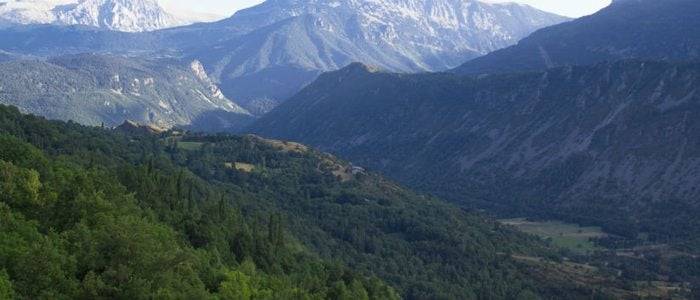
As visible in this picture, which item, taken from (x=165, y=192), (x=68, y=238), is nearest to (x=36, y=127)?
(x=165, y=192)

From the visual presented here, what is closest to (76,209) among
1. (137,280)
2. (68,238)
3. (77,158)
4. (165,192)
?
(68,238)

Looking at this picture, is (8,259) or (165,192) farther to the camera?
(165,192)

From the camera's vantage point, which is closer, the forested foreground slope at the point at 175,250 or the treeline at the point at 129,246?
the treeline at the point at 129,246

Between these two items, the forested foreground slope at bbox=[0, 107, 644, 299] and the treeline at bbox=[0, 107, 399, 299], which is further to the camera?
the forested foreground slope at bbox=[0, 107, 644, 299]

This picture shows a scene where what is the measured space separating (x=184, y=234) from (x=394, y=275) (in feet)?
249

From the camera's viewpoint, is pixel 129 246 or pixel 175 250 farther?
pixel 175 250

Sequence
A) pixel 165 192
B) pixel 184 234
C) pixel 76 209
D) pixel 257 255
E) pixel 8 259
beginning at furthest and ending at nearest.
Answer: pixel 165 192
pixel 257 255
pixel 184 234
pixel 76 209
pixel 8 259

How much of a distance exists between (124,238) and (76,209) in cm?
1554

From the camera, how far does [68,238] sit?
71.2 metres

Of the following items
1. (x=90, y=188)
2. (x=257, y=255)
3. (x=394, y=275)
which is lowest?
(x=394, y=275)

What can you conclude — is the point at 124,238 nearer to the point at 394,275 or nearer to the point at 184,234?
the point at 184,234

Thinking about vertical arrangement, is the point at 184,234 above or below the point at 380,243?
above

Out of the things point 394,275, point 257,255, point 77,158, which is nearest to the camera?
point 257,255

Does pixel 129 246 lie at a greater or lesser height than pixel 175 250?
greater
